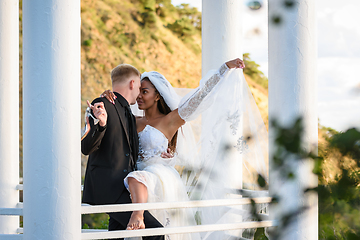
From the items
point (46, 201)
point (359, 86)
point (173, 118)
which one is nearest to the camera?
point (359, 86)

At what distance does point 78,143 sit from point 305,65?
1.47 meters

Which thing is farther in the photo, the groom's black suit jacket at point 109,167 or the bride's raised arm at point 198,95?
the bride's raised arm at point 198,95

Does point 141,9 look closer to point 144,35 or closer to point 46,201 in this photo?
point 144,35

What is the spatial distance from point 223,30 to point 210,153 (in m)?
1.25

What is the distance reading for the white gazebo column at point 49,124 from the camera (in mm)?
1894

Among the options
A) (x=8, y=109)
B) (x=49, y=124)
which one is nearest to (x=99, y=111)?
(x=49, y=124)

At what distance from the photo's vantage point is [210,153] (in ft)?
9.50

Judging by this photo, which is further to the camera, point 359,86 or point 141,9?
point 141,9

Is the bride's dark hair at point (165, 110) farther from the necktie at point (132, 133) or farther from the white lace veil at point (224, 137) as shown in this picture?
the necktie at point (132, 133)

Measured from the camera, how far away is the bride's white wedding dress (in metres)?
2.72

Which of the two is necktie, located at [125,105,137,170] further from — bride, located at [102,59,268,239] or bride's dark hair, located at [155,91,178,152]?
bride's dark hair, located at [155,91,178,152]

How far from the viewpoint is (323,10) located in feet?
2.06

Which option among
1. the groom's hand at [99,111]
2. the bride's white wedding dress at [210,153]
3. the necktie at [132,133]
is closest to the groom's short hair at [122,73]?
the necktie at [132,133]

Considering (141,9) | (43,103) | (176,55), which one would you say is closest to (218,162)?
(43,103)
